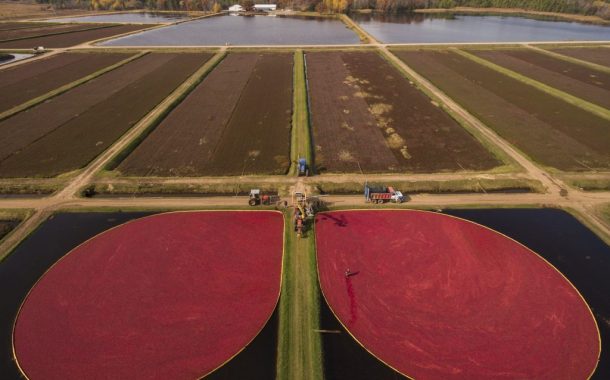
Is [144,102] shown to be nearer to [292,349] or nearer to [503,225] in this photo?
[292,349]

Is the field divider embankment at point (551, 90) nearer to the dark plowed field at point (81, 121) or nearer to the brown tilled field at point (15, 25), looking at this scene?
the dark plowed field at point (81, 121)

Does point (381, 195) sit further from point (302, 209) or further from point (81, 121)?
point (81, 121)

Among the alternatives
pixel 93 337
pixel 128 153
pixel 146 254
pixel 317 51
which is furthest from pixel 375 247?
pixel 317 51

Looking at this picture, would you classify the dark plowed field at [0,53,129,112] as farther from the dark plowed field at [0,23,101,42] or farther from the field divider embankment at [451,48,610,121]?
the field divider embankment at [451,48,610,121]

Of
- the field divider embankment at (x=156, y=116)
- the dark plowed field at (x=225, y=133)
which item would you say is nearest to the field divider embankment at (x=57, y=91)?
the field divider embankment at (x=156, y=116)

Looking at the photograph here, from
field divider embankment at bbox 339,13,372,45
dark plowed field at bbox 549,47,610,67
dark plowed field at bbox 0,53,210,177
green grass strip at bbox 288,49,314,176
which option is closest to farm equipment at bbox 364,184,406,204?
green grass strip at bbox 288,49,314,176
